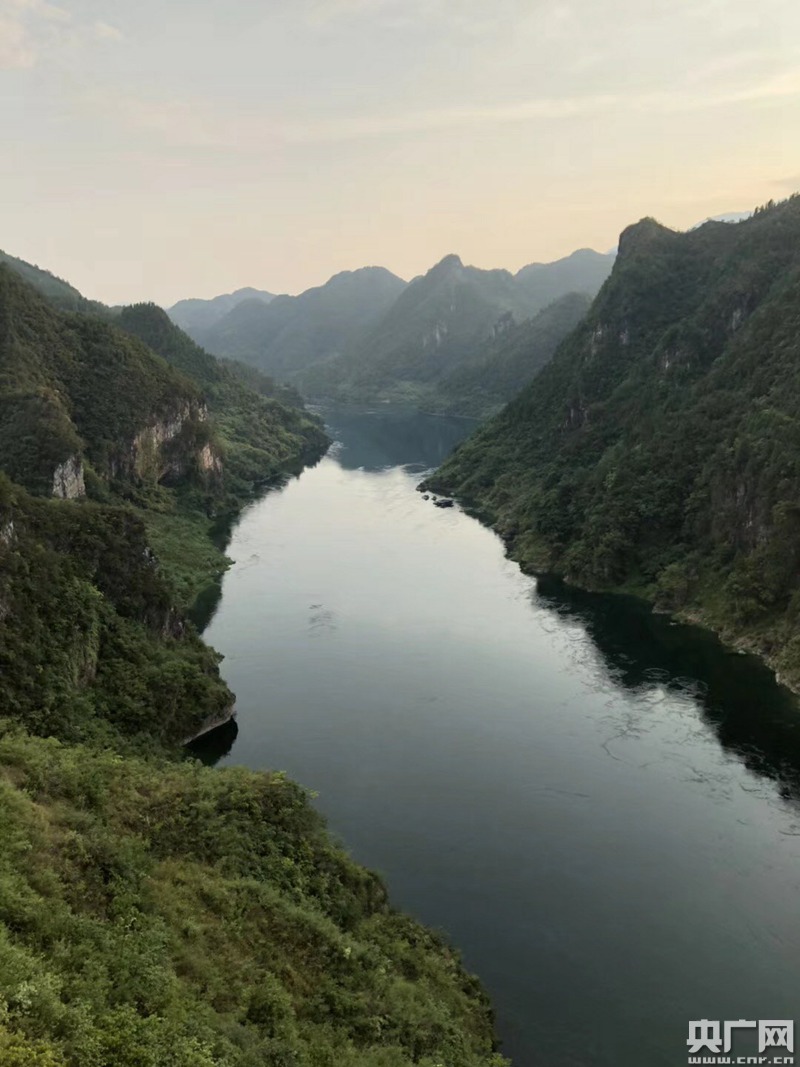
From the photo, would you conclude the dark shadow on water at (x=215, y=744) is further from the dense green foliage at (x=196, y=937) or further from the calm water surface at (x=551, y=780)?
the dense green foliage at (x=196, y=937)

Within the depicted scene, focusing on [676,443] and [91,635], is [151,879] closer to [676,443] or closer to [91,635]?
[91,635]

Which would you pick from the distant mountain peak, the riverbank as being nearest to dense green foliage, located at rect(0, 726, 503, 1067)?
the riverbank

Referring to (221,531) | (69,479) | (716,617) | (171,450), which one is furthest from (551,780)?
(171,450)

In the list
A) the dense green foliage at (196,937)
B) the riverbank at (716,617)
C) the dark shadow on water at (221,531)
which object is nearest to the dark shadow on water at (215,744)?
the dense green foliage at (196,937)

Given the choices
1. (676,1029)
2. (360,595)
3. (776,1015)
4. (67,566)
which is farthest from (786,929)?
(360,595)

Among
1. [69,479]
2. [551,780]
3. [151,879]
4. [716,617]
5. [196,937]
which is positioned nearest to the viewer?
[196,937]

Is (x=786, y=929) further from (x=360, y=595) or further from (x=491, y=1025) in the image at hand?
(x=360, y=595)
